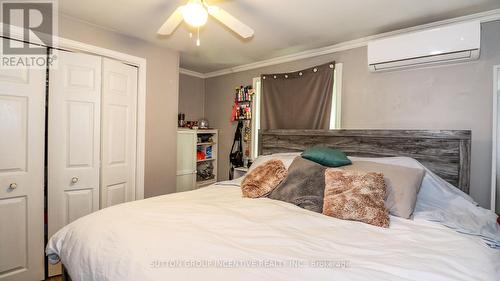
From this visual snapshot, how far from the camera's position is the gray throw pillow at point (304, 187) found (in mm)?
1777

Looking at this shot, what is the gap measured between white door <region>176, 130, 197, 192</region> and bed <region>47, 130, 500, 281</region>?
164cm

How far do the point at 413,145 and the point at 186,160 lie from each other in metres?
2.71

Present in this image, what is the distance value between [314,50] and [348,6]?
3.13 feet

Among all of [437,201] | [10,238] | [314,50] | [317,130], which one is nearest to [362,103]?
[317,130]

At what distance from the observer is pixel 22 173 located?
2.04m

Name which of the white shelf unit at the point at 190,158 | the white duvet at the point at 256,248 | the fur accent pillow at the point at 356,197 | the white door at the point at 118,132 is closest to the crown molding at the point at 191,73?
the white shelf unit at the point at 190,158

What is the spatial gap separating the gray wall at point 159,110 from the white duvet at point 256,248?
1.35 m

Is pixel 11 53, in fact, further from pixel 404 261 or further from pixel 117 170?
pixel 404 261

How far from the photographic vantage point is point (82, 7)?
2.08m

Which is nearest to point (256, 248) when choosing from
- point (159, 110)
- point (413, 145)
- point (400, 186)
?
point (400, 186)

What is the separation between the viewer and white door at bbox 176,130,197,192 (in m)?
3.49

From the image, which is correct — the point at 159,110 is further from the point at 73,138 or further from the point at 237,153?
the point at 237,153

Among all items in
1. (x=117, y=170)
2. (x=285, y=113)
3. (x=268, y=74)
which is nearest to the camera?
(x=117, y=170)

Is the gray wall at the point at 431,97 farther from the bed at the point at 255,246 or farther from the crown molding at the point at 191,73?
the crown molding at the point at 191,73
